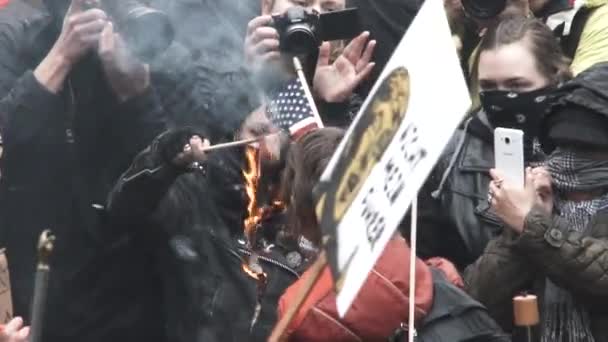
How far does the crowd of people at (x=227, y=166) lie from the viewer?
3.70 meters

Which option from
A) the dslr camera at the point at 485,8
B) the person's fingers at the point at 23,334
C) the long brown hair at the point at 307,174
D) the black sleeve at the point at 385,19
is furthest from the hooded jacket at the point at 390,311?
the black sleeve at the point at 385,19

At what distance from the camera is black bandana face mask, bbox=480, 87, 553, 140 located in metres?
3.94

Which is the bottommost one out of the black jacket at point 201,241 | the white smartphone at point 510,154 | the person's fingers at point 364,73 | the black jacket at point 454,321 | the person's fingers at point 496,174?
the black jacket at point 201,241

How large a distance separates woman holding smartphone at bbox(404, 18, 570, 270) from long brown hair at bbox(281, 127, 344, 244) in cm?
74

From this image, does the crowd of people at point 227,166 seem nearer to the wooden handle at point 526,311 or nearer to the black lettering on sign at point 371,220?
the wooden handle at point 526,311

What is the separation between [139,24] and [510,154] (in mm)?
1098

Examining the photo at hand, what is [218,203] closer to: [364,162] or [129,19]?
[129,19]

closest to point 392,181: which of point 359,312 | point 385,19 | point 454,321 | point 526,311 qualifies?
point 359,312

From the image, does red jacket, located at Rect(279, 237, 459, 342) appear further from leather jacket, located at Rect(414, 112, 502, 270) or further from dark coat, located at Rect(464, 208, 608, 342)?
leather jacket, located at Rect(414, 112, 502, 270)

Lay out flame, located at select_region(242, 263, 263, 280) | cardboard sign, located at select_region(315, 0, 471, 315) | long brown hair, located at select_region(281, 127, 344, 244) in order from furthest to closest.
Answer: flame, located at select_region(242, 263, 263, 280)
long brown hair, located at select_region(281, 127, 344, 244)
cardboard sign, located at select_region(315, 0, 471, 315)

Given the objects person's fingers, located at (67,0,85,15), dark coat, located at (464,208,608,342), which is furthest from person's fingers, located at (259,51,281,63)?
dark coat, located at (464,208,608,342)

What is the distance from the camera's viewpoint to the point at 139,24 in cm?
409

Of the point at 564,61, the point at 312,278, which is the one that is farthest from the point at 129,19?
the point at 312,278

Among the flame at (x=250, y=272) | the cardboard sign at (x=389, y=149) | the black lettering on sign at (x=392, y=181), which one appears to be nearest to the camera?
the cardboard sign at (x=389, y=149)
